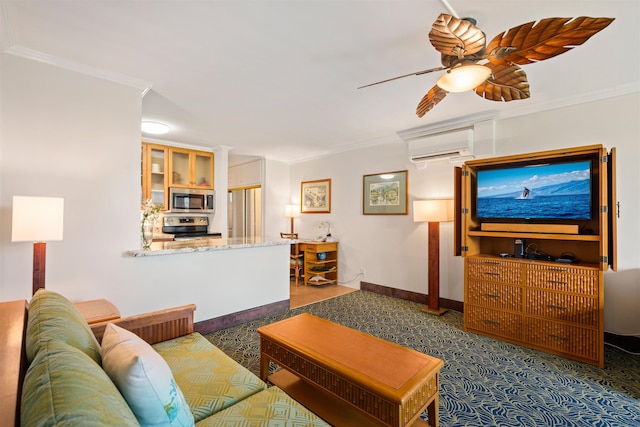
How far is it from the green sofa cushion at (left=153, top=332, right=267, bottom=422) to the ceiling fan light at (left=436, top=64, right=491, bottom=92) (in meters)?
1.99

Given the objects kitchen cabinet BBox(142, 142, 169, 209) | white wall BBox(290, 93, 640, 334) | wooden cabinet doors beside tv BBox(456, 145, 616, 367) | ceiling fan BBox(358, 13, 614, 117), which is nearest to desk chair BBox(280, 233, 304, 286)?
white wall BBox(290, 93, 640, 334)

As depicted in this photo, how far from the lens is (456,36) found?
1563 mm

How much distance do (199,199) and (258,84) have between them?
2.83 m

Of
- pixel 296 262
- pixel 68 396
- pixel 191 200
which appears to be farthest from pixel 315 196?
pixel 68 396

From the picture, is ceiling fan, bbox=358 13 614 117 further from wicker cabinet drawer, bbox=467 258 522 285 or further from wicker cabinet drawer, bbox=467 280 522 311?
wicker cabinet drawer, bbox=467 280 522 311

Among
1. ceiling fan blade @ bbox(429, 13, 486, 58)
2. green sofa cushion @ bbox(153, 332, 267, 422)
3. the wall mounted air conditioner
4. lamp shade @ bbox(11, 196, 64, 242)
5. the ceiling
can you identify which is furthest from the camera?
the wall mounted air conditioner

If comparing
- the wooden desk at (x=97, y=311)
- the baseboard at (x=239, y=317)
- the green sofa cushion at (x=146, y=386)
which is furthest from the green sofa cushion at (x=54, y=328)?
the baseboard at (x=239, y=317)

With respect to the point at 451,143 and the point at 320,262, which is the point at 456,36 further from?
the point at 320,262

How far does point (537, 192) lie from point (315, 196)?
3592 millimetres

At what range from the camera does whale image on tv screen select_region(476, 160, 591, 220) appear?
111 inches

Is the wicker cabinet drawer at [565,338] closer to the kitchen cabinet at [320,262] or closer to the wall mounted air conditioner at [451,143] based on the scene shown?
the wall mounted air conditioner at [451,143]

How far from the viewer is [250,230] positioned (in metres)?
6.55

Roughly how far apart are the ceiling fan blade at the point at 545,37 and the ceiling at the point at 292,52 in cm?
36

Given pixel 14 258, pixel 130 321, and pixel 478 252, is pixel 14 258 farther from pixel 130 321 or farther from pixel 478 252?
pixel 478 252
